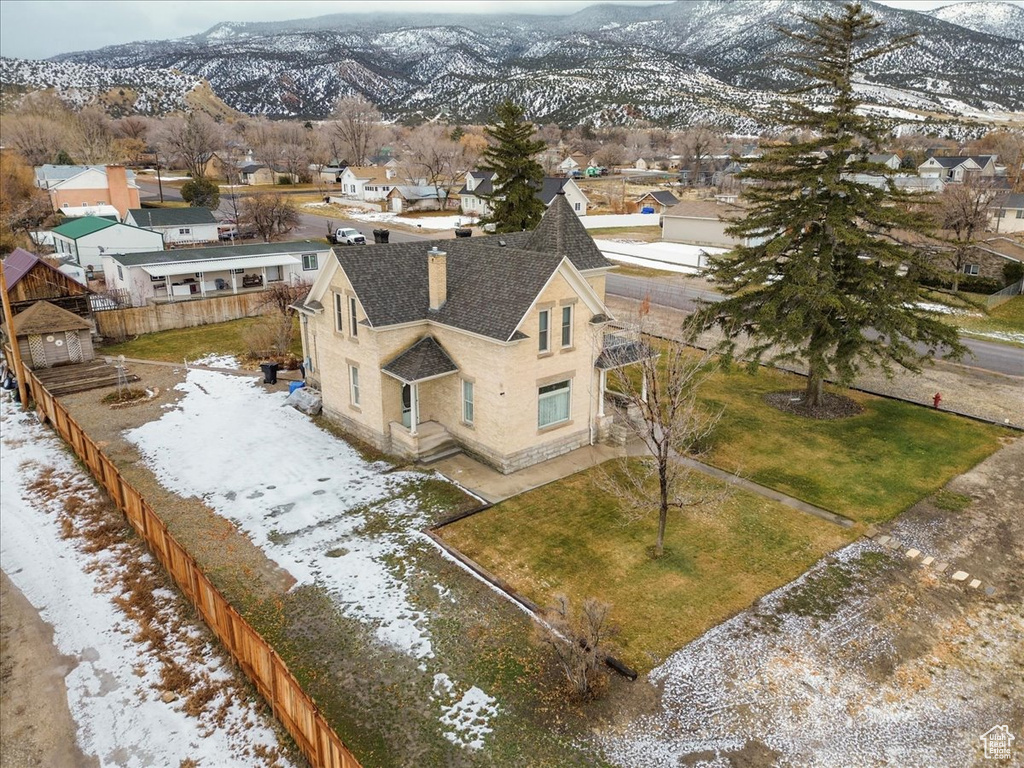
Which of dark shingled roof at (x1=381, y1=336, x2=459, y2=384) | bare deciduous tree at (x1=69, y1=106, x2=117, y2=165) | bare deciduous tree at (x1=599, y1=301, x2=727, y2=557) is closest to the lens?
bare deciduous tree at (x1=599, y1=301, x2=727, y2=557)

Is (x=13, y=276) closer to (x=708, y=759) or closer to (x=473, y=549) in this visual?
(x=473, y=549)

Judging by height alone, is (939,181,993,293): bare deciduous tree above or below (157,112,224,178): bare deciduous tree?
below

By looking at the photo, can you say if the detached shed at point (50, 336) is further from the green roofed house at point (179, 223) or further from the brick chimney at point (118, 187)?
the brick chimney at point (118, 187)

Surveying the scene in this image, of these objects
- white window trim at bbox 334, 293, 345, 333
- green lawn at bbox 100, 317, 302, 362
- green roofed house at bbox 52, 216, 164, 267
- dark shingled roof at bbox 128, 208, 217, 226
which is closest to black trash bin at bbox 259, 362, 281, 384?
green lawn at bbox 100, 317, 302, 362

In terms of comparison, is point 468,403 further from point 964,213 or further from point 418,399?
point 964,213

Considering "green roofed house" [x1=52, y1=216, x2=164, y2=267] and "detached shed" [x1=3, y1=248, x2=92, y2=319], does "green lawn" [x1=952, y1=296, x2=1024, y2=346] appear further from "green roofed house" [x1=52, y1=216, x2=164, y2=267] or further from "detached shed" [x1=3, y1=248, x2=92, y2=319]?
"green roofed house" [x1=52, y1=216, x2=164, y2=267]
